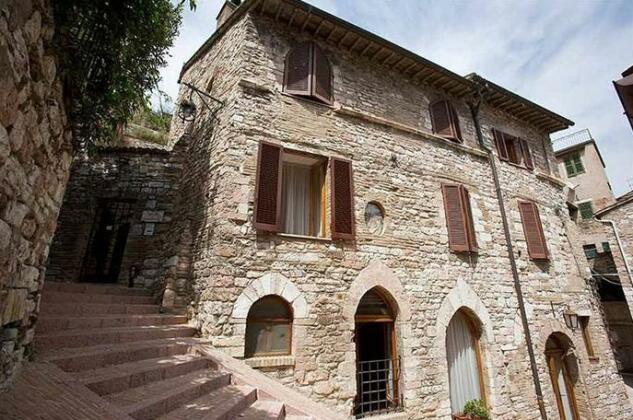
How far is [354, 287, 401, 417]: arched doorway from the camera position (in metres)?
6.01

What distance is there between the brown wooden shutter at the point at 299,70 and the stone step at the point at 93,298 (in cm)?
516

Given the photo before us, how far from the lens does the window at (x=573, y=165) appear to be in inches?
768

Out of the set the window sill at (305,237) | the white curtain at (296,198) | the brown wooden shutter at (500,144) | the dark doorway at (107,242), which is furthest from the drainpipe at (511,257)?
the dark doorway at (107,242)

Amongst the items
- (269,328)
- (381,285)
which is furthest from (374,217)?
(269,328)

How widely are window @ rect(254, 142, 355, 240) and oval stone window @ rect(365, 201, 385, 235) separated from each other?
1.76ft

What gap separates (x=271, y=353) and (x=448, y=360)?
4048mm

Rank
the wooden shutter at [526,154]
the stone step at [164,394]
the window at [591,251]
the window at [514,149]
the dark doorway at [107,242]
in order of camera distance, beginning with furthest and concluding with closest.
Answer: the window at [591,251]
the wooden shutter at [526,154]
the window at [514,149]
the dark doorway at [107,242]
the stone step at [164,394]

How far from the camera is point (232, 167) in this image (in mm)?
5891

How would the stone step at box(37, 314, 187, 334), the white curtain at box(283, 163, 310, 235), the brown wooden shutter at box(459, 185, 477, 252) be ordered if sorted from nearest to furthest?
the stone step at box(37, 314, 187, 334) < the white curtain at box(283, 163, 310, 235) < the brown wooden shutter at box(459, 185, 477, 252)

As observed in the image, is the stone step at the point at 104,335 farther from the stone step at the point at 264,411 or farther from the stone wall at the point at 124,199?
the stone wall at the point at 124,199

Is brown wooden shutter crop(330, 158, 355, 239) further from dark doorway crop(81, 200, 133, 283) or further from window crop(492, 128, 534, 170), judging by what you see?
window crop(492, 128, 534, 170)

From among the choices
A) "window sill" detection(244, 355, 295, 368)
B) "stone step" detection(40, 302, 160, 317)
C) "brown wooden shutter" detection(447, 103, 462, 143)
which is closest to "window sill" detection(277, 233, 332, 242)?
"window sill" detection(244, 355, 295, 368)

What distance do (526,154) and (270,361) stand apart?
34.4 feet

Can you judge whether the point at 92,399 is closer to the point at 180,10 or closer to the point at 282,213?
the point at 282,213
